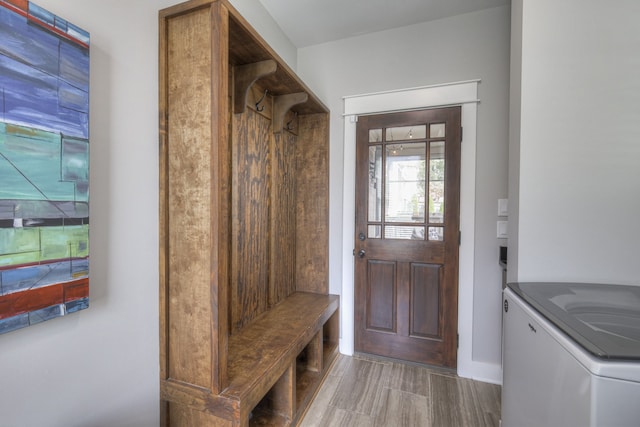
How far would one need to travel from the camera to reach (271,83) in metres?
1.94

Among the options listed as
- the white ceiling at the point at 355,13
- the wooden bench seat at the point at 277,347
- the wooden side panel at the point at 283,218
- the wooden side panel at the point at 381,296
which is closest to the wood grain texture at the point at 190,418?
the wooden bench seat at the point at 277,347

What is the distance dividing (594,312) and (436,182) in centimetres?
142

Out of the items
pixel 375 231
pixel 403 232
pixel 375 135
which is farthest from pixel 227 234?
pixel 375 135

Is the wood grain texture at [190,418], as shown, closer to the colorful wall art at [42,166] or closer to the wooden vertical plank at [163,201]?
the wooden vertical plank at [163,201]

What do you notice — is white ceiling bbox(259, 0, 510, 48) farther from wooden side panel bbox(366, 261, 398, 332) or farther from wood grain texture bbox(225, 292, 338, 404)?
wood grain texture bbox(225, 292, 338, 404)

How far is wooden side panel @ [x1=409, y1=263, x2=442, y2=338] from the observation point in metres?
2.26

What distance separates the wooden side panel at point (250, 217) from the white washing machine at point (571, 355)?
58.3 inches

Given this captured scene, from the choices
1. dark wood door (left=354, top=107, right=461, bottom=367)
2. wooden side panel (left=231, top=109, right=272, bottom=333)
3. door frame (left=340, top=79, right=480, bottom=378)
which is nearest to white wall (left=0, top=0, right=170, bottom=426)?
wooden side panel (left=231, top=109, right=272, bottom=333)

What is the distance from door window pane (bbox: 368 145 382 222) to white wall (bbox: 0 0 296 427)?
170 centimetres

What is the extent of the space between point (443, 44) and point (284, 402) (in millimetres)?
2853

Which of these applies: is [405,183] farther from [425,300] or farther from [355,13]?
[355,13]

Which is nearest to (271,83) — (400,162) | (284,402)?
(400,162)

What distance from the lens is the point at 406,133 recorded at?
235 cm

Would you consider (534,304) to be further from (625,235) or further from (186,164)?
(186,164)
